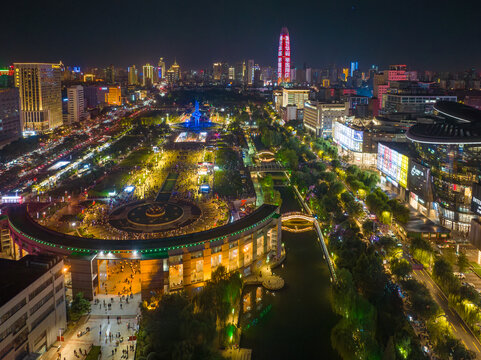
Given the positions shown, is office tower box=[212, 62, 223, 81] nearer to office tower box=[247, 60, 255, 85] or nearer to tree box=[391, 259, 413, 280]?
office tower box=[247, 60, 255, 85]

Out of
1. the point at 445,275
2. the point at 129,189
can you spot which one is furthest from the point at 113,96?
the point at 445,275

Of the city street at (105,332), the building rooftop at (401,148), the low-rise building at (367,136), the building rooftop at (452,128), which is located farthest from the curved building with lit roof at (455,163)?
the city street at (105,332)

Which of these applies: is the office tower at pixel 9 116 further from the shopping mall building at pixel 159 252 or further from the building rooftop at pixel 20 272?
the building rooftop at pixel 20 272

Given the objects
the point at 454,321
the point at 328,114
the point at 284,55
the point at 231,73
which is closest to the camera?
the point at 454,321

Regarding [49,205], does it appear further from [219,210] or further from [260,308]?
[260,308]

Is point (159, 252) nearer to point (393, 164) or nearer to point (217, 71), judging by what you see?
point (393, 164)

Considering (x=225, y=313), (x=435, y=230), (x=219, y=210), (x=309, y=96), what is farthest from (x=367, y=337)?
(x=309, y=96)

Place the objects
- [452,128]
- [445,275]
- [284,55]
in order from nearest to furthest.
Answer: [445,275] → [452,128] → [284,55]
